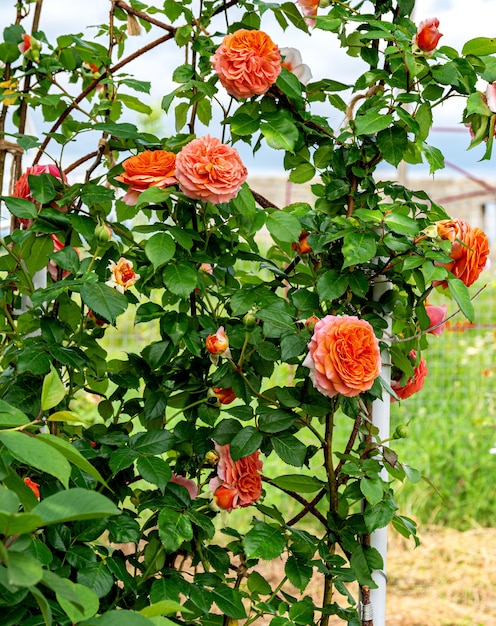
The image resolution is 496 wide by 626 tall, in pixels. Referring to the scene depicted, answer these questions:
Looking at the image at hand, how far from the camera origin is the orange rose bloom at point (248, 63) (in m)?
1.07

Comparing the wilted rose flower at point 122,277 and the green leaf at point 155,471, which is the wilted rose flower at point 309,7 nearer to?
the wilted rose flower at point 122,277

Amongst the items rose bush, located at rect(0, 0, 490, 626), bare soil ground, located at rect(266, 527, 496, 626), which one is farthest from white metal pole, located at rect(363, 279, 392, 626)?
bare soil ground, located at rect(266, 527, 496, 626)

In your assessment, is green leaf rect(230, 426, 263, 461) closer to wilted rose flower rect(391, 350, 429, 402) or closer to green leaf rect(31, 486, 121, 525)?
wilted rose flower rect(391, 350, 429, 402)

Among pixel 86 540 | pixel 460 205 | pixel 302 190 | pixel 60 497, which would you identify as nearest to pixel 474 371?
pixel 302 190

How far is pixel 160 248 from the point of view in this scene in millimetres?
1051

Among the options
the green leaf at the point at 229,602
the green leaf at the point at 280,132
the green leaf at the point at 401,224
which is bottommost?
the green leaf at the point at 229,602

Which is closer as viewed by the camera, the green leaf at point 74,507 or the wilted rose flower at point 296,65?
the green leaf at point 74,507

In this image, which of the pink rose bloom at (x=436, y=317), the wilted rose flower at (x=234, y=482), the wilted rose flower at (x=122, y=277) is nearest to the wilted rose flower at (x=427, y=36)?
the pink rose bloom at (x=436, y=317)

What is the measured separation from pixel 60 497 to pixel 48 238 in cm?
78

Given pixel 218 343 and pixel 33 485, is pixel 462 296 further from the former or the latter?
pixel 33 485

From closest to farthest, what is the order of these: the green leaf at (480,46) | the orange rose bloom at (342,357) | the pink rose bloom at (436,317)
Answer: the orange rose bloom at (342,357) < the green leaf at (480,46) < the pink rose bloom at (436,317)

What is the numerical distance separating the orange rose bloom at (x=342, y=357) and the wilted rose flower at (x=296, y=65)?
393 millimetres

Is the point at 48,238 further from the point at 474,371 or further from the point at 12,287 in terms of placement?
the point at 474,371

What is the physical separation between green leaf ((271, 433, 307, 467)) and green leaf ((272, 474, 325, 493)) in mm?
63
